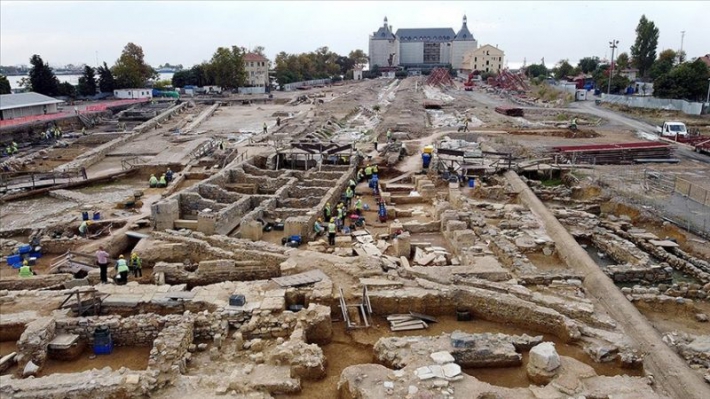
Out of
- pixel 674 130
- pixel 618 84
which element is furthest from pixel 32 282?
pixel 618 84

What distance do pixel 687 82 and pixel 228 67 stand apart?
61685 millimetres

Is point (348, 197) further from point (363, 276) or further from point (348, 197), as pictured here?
point (363, 276)

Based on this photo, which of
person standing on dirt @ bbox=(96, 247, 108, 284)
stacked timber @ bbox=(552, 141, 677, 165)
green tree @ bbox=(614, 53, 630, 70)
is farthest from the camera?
green tree @ bbox=(614, 53, 630, 70)

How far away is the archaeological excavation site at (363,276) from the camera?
31.0 ft

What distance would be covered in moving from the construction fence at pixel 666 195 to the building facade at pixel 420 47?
440 feet

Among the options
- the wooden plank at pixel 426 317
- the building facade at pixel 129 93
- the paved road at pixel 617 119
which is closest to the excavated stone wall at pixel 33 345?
the wooden plank at pixel 426 317

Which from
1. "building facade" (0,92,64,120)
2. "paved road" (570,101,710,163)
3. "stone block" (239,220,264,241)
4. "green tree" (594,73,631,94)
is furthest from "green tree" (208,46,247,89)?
"stone block" (239,220,264,241)

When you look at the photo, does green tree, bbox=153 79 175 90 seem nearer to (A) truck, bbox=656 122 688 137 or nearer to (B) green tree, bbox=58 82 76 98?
(B) green tree, bbox=58 82 76 98

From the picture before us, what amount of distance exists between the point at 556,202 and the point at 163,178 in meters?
19.6

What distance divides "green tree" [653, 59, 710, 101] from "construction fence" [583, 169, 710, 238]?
1130 inches

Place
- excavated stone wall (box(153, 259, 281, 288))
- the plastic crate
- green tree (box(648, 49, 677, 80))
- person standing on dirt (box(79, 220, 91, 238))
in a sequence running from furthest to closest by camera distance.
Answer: green tree (box(648, 49, 677, 80)) < person standing on dirt (box(79, 220, 91, 238)) < excavated stone wall (box(153, 259, 281, 288)) < the plastic crate

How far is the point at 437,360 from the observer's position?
9312 millimetres

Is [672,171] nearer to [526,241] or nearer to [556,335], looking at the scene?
[526,241]

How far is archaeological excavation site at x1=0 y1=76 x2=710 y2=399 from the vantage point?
944 cm
